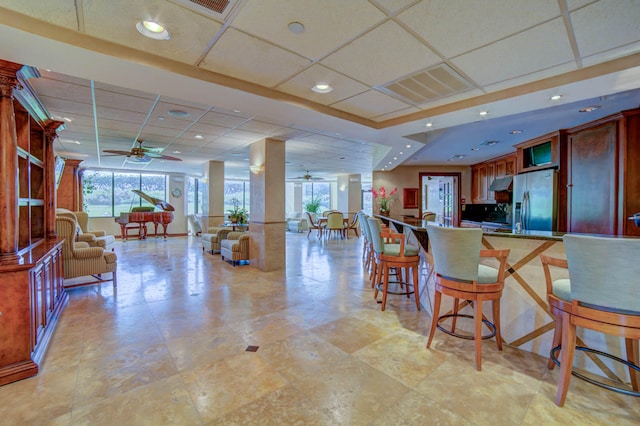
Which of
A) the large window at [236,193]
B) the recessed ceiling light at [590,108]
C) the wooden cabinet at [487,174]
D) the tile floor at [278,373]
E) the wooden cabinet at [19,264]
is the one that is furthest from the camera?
the large window at [236,193]

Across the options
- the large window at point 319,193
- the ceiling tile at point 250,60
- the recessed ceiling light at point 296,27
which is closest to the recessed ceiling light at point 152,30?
the ceiling tile at point 250,60

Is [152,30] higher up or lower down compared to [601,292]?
higher up

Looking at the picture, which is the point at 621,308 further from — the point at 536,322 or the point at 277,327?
the point at 277,327

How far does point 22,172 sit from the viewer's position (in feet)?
10.0

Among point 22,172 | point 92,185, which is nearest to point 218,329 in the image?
point 22,172

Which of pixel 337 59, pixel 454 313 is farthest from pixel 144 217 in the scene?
pixel 454 313

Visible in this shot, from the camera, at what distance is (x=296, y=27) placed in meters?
2.02

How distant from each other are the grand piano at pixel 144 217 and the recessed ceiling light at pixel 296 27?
985 cm

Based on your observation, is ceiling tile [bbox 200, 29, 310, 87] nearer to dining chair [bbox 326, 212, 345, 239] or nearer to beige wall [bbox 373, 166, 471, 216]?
beige wall [bbox 373, 166, 471, 216]

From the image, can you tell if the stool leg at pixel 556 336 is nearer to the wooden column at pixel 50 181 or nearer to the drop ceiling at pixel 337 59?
the drop ceiling at pixel 337 59

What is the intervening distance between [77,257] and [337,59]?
4.56 m

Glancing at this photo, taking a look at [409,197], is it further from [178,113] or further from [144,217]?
[144,217]

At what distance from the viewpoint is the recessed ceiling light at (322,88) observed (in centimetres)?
301

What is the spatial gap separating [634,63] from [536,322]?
2.31 m
